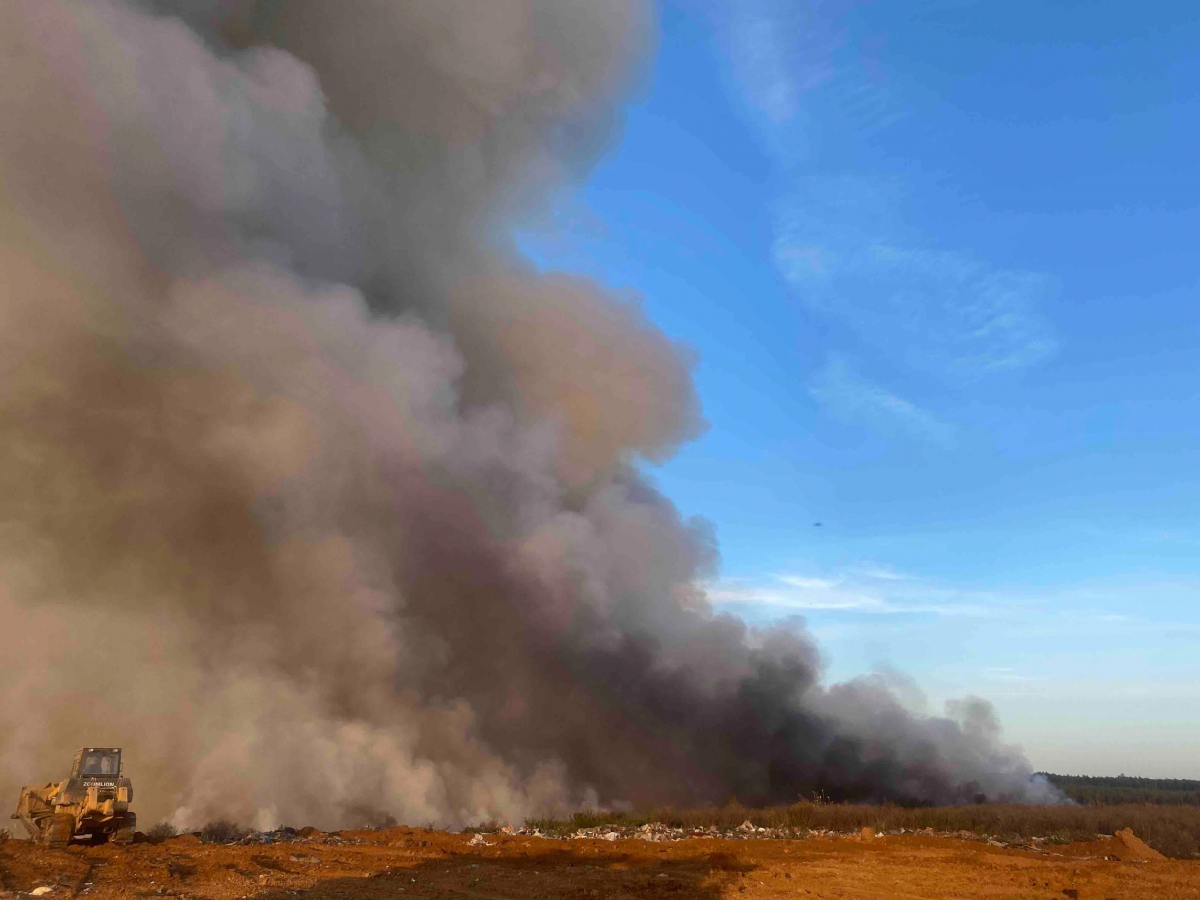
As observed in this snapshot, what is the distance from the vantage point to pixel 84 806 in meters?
31.3

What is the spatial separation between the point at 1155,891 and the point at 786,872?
32.6ft

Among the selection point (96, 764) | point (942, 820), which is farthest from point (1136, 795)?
point (96, 764)

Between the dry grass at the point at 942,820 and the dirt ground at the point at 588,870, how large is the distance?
706 centimetres

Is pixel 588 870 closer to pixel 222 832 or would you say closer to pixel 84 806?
pixel 84 806

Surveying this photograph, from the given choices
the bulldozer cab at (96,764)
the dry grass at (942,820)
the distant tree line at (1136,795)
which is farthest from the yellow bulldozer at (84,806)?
the distant tree line at (1136,795)

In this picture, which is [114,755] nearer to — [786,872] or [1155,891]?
[786,872]

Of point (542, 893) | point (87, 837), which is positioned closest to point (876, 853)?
point (542, 893)

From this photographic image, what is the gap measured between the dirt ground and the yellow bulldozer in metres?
0.94

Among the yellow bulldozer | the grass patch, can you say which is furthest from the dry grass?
the yellow bulldozer

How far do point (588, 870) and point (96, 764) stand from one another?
21096 millimetres

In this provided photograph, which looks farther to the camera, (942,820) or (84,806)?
(942,820)

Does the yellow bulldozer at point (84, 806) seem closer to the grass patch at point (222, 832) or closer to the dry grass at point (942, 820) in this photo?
the grass patch at point (222, 832)

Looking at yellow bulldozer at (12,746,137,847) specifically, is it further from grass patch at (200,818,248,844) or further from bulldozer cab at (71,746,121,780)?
grass patch at (200,818,248,844)

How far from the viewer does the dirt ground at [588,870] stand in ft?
73.6
